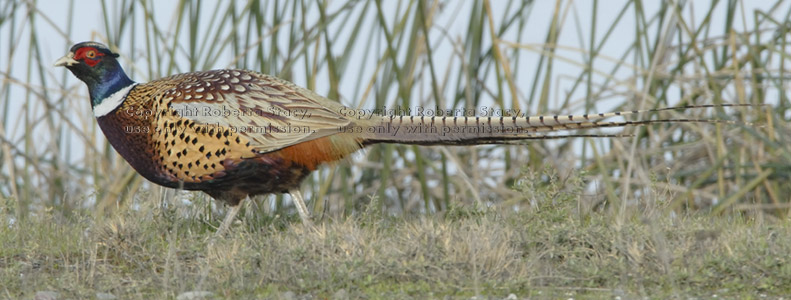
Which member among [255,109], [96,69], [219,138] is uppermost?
[96,69]

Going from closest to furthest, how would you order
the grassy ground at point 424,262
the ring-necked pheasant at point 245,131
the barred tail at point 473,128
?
the grassy ground at point 424,262
the barred tail at point 473,128
the ring-necked pheasant at point 245,131

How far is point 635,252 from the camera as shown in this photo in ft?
11.7

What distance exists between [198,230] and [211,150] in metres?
0.41

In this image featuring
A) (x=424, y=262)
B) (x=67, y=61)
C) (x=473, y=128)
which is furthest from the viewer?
(x=67, y=61)

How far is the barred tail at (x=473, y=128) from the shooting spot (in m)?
4.34

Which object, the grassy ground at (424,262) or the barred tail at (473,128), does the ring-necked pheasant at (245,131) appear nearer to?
the barred tail at (473,128)

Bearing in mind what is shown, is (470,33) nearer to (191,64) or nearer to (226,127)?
(191,64)

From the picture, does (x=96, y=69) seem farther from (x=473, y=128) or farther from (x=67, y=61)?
(x=473, y=128)

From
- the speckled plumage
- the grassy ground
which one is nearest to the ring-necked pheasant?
the speckled plumage

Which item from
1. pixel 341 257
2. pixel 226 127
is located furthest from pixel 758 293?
pixel 226 127

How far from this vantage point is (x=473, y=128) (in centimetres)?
458

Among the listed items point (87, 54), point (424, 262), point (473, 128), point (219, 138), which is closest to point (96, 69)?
point (87, 54)

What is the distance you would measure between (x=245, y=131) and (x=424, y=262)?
1.47 metres

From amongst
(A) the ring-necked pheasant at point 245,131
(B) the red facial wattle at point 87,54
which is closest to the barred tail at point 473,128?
(A) the ring-necked pheasant at point 245,131
